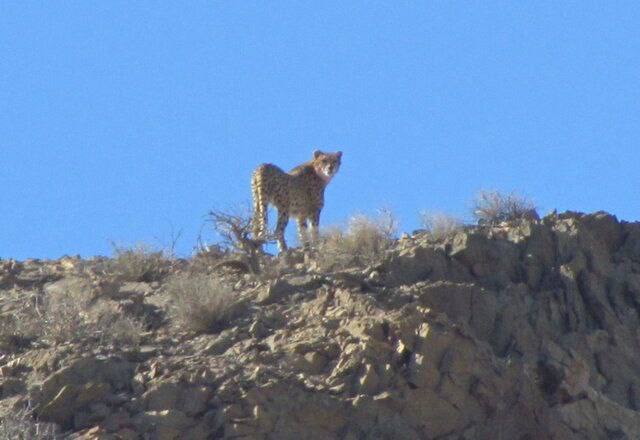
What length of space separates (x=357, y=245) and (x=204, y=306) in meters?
2.97

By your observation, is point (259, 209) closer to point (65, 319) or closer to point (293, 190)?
point (293, 190)

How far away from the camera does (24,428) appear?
17.9 m

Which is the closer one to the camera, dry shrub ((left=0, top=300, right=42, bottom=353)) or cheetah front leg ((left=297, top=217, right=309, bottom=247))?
dry shrub ((left=0, top=300, right=42, bottom=353))

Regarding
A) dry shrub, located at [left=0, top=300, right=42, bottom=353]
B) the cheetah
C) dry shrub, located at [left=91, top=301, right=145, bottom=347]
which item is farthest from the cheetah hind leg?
dry shrub, located at [left=0, top=300, right=42, bottom=353]

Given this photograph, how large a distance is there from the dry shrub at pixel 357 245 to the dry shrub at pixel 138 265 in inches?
83.3

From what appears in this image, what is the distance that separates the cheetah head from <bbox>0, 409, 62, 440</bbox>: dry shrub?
12.3 meters

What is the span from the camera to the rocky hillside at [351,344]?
18734mm

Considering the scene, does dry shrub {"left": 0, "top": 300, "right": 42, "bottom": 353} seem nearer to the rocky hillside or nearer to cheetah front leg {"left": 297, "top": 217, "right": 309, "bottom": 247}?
the rocky hillside

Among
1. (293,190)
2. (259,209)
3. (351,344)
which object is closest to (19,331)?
(351,344)

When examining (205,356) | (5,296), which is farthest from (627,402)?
(5,296)

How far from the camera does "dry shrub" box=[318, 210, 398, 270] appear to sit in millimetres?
22484

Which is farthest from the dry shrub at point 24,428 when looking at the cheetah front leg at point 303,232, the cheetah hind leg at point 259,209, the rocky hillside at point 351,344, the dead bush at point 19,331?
the cheetah hind leg at point 259,209

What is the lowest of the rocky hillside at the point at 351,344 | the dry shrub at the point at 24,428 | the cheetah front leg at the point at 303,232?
the dry shrub at the point at 24,428

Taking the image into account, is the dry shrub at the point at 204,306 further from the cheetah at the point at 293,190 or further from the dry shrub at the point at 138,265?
the cheetah at the point at 293,190
